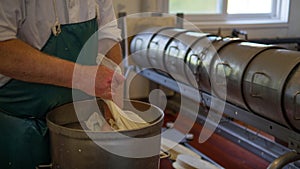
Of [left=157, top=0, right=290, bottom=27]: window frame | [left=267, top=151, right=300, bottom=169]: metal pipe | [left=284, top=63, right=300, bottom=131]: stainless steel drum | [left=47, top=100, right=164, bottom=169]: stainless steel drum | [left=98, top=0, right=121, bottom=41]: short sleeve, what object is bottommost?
[left=267, top=151, right=300, bottom=169]: metal pipe

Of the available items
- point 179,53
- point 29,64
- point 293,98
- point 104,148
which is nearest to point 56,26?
point 29,64

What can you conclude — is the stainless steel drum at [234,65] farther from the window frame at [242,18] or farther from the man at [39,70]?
the window frame at [242,18]

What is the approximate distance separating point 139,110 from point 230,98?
1.12m

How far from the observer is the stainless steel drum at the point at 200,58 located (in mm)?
2074

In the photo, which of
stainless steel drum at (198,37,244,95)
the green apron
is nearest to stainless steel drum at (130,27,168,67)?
stainless steel drum at (198,37,244,95)

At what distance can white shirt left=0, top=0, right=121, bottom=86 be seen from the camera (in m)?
0.79

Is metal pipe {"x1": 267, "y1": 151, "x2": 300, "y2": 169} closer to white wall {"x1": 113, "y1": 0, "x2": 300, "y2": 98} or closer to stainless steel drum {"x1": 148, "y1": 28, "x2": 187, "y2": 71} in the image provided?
stainless steel drum {"x1": 148, "y1": 28, "x2": 187, "y2": 71}

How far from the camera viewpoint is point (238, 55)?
6.12ft

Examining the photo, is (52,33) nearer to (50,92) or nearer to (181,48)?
(50,92)

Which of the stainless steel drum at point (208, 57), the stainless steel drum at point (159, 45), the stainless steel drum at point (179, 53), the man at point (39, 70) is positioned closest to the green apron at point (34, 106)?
the man at point (39, 70)

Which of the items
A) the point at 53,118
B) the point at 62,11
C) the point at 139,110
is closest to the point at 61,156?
the point at 53,118

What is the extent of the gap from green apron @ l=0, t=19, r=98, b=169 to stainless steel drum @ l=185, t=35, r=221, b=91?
1.19m

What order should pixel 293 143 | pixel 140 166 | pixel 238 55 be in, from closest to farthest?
1. pixel 140 166
2. pixel 293 143
3. pixel 238 55

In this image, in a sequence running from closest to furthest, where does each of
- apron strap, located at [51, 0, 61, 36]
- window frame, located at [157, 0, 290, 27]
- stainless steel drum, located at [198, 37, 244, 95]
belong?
apron strap, located at [51, 0, 61, 36] < stainless steel drum, located at [198, 37, 244, 95] < window frame, located at [157, 0, 290, 27]
